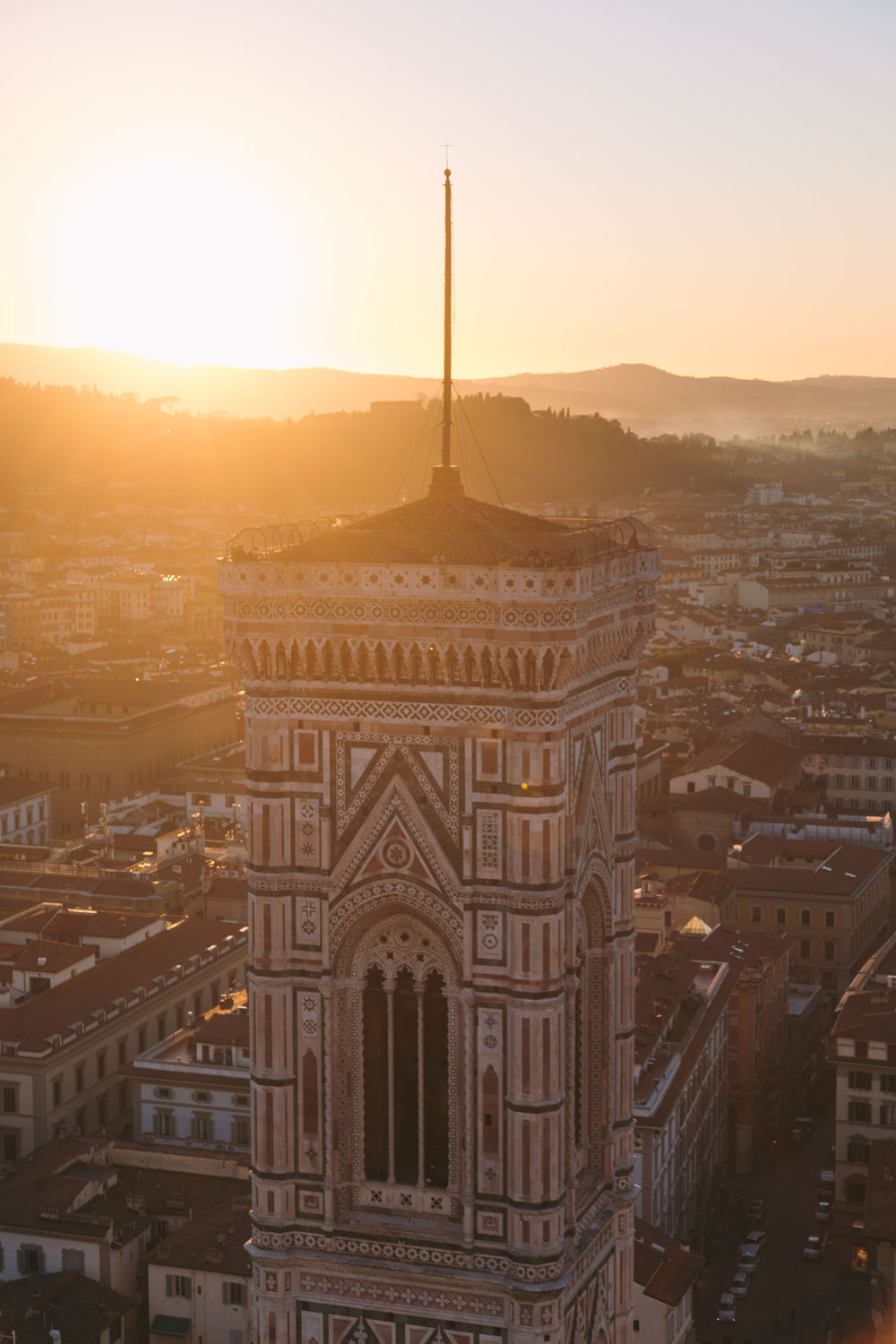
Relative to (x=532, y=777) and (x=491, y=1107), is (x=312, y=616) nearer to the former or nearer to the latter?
(x=532, y=777)

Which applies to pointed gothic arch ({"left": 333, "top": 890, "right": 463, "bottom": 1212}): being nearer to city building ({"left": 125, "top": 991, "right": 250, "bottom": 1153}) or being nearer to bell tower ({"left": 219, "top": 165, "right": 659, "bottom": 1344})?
bell tower ({"left": 219, "top": 165, "right": 659, "bottom": 1344})

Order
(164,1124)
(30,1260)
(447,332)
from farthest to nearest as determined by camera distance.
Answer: (164,1124)
(30,1260)
(447,332)

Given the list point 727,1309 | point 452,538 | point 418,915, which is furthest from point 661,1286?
point 452,538

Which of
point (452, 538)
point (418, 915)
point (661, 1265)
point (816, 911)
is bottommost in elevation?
point (661, 1265)

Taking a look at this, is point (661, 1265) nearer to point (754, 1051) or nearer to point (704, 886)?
point (754, 1051)

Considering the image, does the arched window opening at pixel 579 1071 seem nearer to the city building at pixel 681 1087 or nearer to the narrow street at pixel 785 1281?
the city building at pixel 681 1087

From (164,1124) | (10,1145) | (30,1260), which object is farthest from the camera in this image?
(10,1145)

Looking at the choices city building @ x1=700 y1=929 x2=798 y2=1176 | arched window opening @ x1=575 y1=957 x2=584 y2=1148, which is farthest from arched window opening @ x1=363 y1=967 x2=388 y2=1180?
city building @ x1=700 y1=929 x2=798 y2=1176
